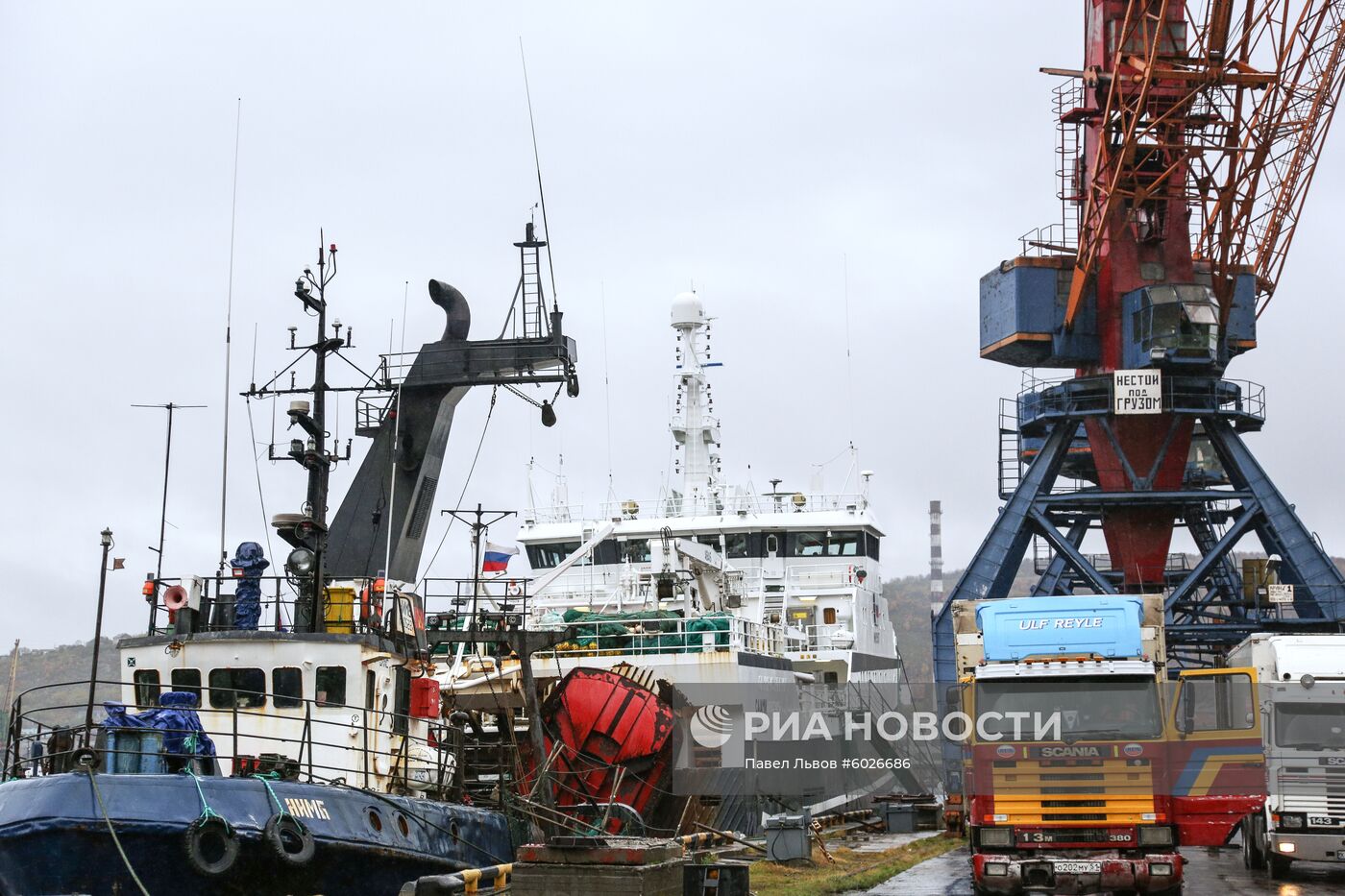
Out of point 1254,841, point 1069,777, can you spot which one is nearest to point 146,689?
point 1069,777

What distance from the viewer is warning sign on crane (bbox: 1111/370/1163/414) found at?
41.2 metres

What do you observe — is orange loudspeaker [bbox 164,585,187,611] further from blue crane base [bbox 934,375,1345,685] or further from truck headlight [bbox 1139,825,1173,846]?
blue crane base [bbox 934,375,1345,685]

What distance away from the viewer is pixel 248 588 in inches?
776

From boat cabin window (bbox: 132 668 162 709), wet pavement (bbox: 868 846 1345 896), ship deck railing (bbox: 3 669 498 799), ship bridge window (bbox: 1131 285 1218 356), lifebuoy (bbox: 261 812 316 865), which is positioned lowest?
wet pavement (bbox: 868 846 1345 896)

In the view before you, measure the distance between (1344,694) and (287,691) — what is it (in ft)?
45.7

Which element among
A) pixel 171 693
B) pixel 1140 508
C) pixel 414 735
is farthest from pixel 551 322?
pixel 1140 508

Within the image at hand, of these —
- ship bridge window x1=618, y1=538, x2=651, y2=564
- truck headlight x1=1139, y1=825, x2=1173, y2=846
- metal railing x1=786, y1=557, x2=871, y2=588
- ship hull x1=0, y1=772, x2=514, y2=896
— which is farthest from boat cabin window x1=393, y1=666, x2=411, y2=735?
metal railing x1=786, y1=557, x2=871, y2=588

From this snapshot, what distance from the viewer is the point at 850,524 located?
136 ft

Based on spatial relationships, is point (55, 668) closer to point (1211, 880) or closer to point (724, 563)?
point (724, 563)

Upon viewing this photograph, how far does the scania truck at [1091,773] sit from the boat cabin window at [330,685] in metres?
7.36

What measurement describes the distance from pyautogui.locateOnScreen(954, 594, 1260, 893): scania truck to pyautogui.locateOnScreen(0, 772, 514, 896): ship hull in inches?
262

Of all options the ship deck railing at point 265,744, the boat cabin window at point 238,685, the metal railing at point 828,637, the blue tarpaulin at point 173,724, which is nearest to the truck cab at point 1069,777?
the ship deck railing at point 265,744

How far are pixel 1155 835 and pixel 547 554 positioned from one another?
2739 centimetres

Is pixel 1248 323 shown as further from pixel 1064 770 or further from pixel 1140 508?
pixel 1064 770
